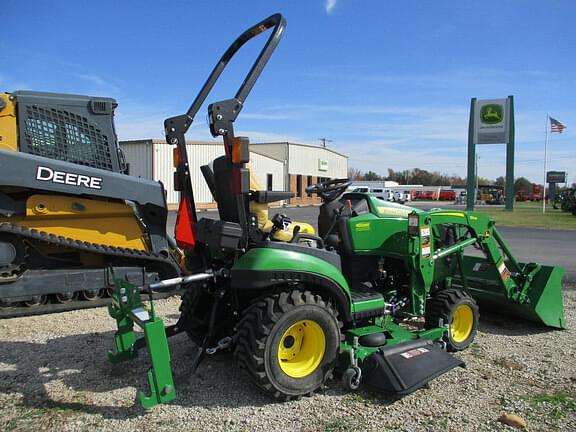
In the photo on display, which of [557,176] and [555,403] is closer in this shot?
[555,403]

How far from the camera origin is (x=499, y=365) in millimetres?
4363

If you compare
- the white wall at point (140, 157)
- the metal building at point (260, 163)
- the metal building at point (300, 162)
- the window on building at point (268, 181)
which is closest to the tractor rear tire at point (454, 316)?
the metal building at point (260, 163)

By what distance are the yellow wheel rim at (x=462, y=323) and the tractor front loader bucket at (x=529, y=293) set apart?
30.7 inches

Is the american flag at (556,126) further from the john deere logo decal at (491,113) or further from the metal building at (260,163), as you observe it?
the metal building at (260,163)

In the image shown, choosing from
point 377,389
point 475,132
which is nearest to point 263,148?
point 475,132

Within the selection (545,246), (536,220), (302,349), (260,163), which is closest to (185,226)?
(302,349)

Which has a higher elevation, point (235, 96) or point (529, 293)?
point (235, 96)

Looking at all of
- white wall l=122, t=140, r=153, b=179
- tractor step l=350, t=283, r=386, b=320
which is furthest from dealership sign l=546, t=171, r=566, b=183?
tractor step l=350, t=283, r=386, b=320

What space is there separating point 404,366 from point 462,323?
59.3 inches

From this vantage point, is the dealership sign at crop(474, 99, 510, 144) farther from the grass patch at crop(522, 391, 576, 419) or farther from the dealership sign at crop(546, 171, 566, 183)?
the dealership sign at crop(546, 171, 566, 183)

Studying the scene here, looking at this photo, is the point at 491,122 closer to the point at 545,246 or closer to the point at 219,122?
the point at 545,246

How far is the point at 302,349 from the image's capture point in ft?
12.3

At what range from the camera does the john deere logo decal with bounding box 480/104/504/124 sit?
30328 millimetres

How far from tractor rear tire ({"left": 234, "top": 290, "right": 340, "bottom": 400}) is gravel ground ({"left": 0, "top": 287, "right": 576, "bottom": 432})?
16 centimetres
